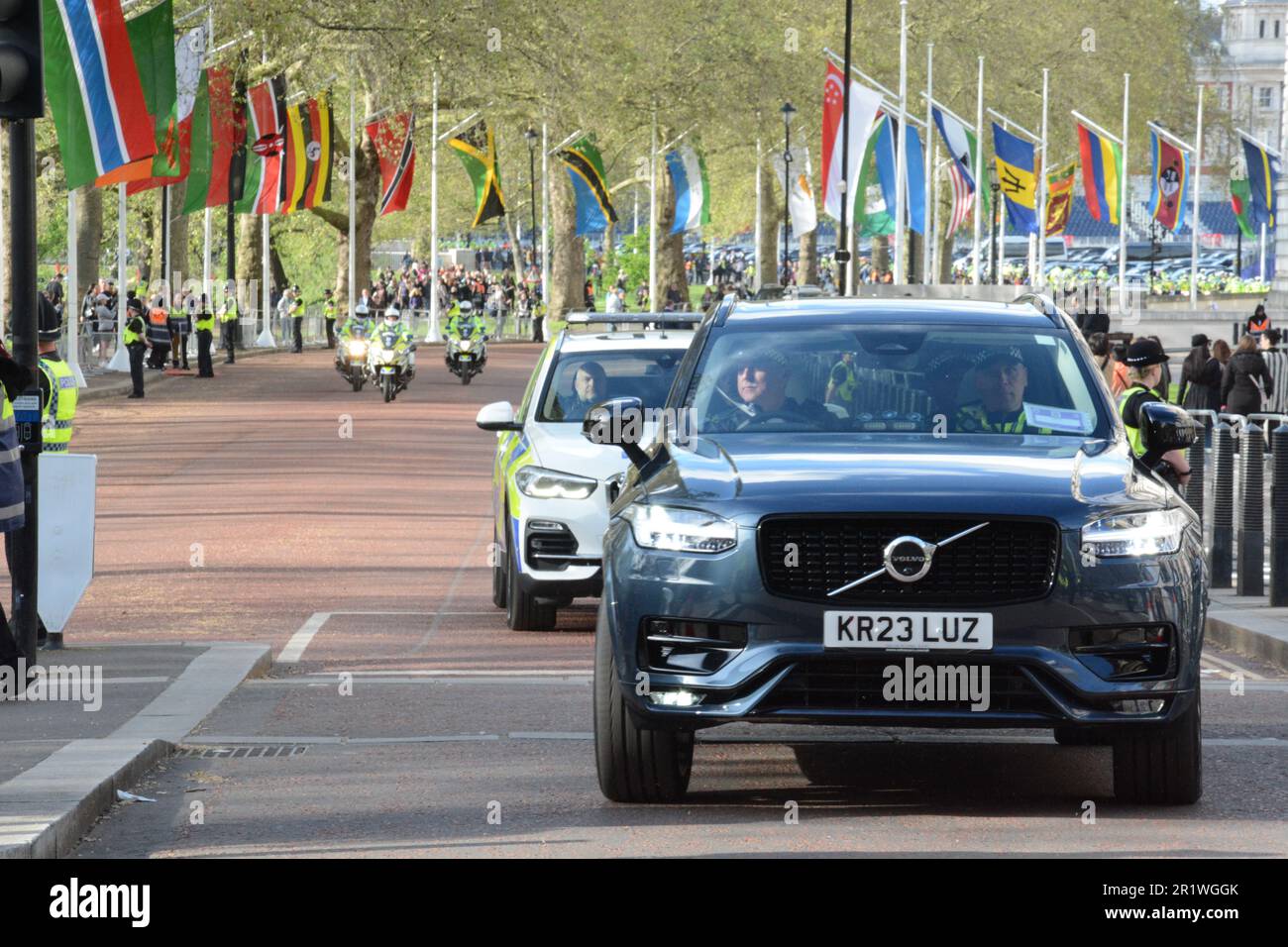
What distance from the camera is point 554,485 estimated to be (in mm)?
14148

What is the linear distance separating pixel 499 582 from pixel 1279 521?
4.91 metres

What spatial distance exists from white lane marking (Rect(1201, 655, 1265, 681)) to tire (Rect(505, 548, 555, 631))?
12.7 ft

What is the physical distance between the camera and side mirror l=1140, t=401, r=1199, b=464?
28.4 feet

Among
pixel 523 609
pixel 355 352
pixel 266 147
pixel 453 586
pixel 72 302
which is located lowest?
pixel 453 586

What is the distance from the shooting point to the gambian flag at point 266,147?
49031 millimetres

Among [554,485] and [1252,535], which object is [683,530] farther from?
[1252,535]

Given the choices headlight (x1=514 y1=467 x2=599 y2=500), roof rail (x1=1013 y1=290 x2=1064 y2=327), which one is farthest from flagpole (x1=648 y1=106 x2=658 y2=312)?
roof rail (x1=1013 y1=290 x2=1064 y2=327)

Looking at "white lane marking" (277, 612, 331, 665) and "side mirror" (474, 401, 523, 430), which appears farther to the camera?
"side mirror" (474, 401, 523, 430)

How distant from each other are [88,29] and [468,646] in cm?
1535

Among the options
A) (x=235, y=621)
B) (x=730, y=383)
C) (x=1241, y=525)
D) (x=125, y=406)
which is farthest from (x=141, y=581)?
(x=125, y=406)

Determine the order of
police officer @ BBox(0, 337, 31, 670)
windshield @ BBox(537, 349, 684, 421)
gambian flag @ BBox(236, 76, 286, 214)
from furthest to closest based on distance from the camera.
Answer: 1. gambian flag @ BBox(236, 76, 286, 214)
2. windshield @ BBox(537, 349, 684, 421)
3. police officer @ BBox(0, 337, 31, 670)

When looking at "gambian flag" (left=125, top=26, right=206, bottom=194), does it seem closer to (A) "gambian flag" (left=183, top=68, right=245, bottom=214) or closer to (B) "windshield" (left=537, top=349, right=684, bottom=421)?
(A) "gambian flag" (left=183, top=68, right=245, bottom=214)

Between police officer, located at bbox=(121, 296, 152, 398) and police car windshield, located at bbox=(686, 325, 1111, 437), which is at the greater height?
police car windshield, located at bbox=(686, 325, 1111, 437)

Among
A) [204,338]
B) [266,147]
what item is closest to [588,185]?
[266,147]
